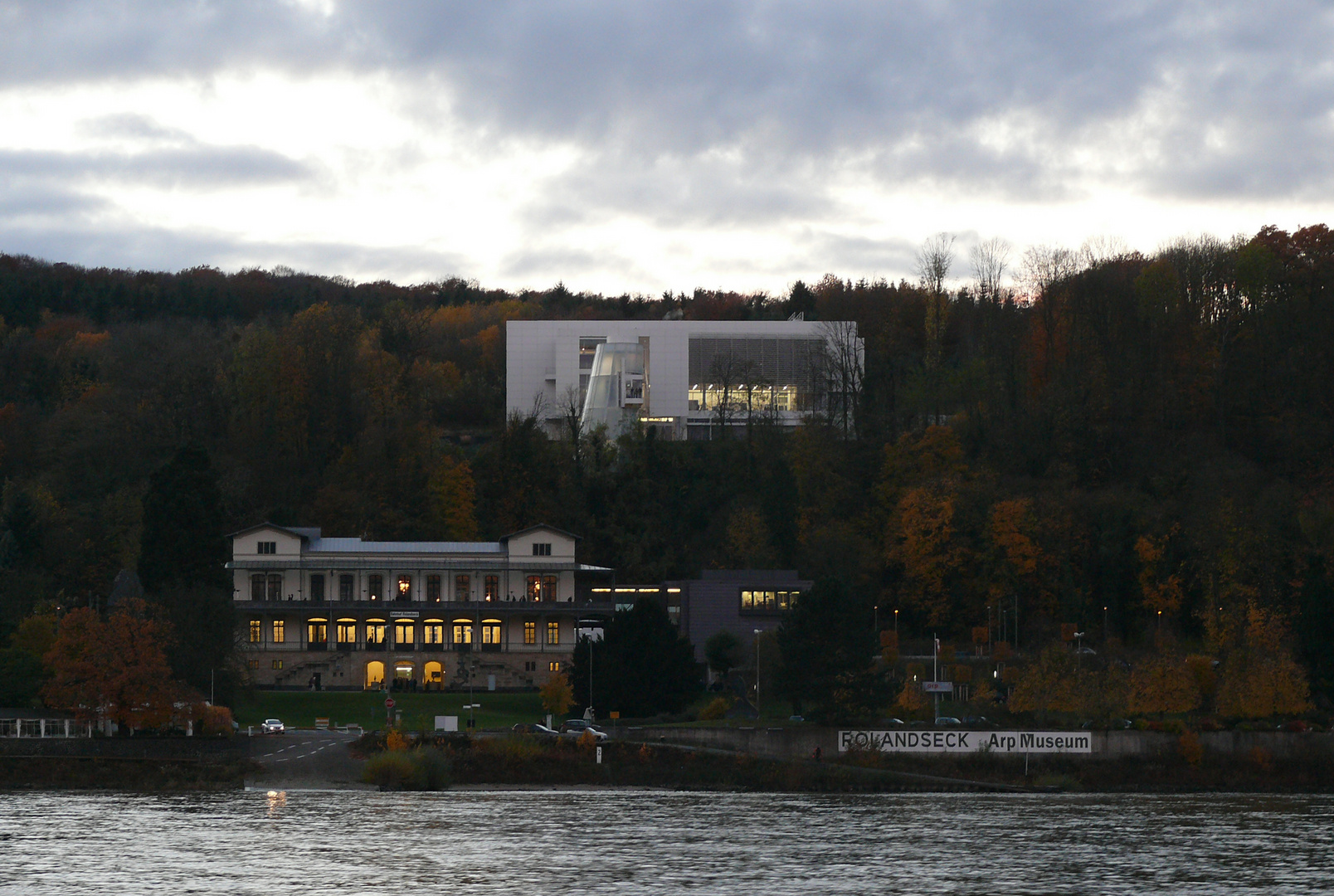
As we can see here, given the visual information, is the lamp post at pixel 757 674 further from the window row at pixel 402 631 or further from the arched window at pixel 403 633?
the arched window at pixel 403 633

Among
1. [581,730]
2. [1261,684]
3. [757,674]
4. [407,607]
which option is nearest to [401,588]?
[407,607]

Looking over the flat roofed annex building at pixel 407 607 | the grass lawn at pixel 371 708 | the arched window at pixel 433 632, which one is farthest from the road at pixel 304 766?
the arched window at pixel 433 632

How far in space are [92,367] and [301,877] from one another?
4069 inches

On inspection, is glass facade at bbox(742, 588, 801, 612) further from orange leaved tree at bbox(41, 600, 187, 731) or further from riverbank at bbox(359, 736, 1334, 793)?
orange leaved tree at bbox(41, 600, 187, 731)

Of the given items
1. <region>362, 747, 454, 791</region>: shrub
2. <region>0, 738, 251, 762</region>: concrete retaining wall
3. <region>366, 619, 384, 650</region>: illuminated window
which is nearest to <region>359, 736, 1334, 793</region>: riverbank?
<region>362, 747, 454, 791</region>: shrub

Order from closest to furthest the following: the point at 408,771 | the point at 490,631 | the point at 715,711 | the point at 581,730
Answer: the point at 408,771 < the point at 581,730 < the point at 715,711 < the point at 490,631

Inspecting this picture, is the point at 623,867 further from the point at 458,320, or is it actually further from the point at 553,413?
the point at 458,320

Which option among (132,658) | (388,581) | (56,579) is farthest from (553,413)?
(132,658)

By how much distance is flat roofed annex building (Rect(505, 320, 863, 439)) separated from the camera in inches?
5645

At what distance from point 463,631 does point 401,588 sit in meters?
5.35

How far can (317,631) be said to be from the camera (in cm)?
11250

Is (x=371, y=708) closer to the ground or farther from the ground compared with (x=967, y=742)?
farther from the ground

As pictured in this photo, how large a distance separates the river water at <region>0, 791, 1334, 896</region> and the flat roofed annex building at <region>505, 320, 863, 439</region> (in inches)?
2812

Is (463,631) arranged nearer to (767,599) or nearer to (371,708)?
(371,708)
